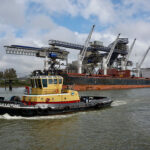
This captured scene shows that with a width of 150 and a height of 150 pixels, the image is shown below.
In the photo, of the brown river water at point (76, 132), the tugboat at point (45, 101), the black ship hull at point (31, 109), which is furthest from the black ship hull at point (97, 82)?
the brown river water at point (76, 132)

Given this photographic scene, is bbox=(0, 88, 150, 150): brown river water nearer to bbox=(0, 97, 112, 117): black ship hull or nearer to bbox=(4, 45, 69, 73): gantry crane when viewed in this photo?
bbox=(0, 97, 112, 117): black ship hull

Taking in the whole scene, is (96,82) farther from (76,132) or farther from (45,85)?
(76,132)

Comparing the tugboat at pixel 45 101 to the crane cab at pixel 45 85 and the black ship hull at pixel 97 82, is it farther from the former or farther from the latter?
the black ship hull at pixel 97 82

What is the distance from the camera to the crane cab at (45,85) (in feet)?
49.3

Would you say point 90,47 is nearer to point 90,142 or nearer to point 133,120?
point 133,120

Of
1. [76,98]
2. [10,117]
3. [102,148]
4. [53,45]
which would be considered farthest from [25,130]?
[53,45]

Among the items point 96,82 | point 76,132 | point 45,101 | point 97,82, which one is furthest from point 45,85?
point 97,82

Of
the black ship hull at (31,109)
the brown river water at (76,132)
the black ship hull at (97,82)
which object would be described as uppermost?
the black ship hull at (97,82)

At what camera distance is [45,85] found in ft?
49.5

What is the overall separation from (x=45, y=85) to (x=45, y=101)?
1.35 meters

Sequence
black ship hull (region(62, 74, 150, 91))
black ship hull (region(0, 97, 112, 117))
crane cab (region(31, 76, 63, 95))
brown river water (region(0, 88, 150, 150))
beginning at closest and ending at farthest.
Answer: brown river water (region(0, 88, 150, 150))
black ship hull (region(0, 97, 112, 117))
crane cab (region(31, 76, 63, 95))
black ship hull (region(62, 74, 150, 91))

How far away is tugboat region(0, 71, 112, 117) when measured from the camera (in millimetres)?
13609

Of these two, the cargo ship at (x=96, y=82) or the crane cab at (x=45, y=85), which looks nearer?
the crane cab at (x=45, y=85)

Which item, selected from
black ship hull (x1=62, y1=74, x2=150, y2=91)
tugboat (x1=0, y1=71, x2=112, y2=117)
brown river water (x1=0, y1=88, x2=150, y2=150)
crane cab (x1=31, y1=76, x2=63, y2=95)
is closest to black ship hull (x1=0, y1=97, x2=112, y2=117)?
tugboat (x1=0, y1=71, x2=112, y2=117)
